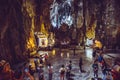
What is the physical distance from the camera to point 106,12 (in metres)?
27.6

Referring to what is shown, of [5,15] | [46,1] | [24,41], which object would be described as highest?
[46,1]

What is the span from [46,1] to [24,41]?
14752 mm

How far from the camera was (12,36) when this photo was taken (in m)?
20.4

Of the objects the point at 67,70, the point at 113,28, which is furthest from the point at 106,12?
the point at 67,70

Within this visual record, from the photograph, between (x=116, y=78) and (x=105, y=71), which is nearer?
(x=116, y=78)

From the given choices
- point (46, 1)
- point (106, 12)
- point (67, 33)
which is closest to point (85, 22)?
point (67, 33)

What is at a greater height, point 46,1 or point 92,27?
point 46,1

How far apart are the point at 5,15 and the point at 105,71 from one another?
7.79 meters

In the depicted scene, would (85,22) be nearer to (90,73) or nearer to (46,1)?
(46,1)

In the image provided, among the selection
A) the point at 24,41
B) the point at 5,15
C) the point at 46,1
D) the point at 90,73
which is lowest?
the point at 90,73

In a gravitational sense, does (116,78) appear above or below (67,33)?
below

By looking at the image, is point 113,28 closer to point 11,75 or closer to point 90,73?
point 90,73

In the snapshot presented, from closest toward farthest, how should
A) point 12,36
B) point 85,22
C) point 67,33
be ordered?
point 12,36 < point 85,22 < point 67,33

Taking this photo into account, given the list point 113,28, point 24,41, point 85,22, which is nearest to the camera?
point 24,41
